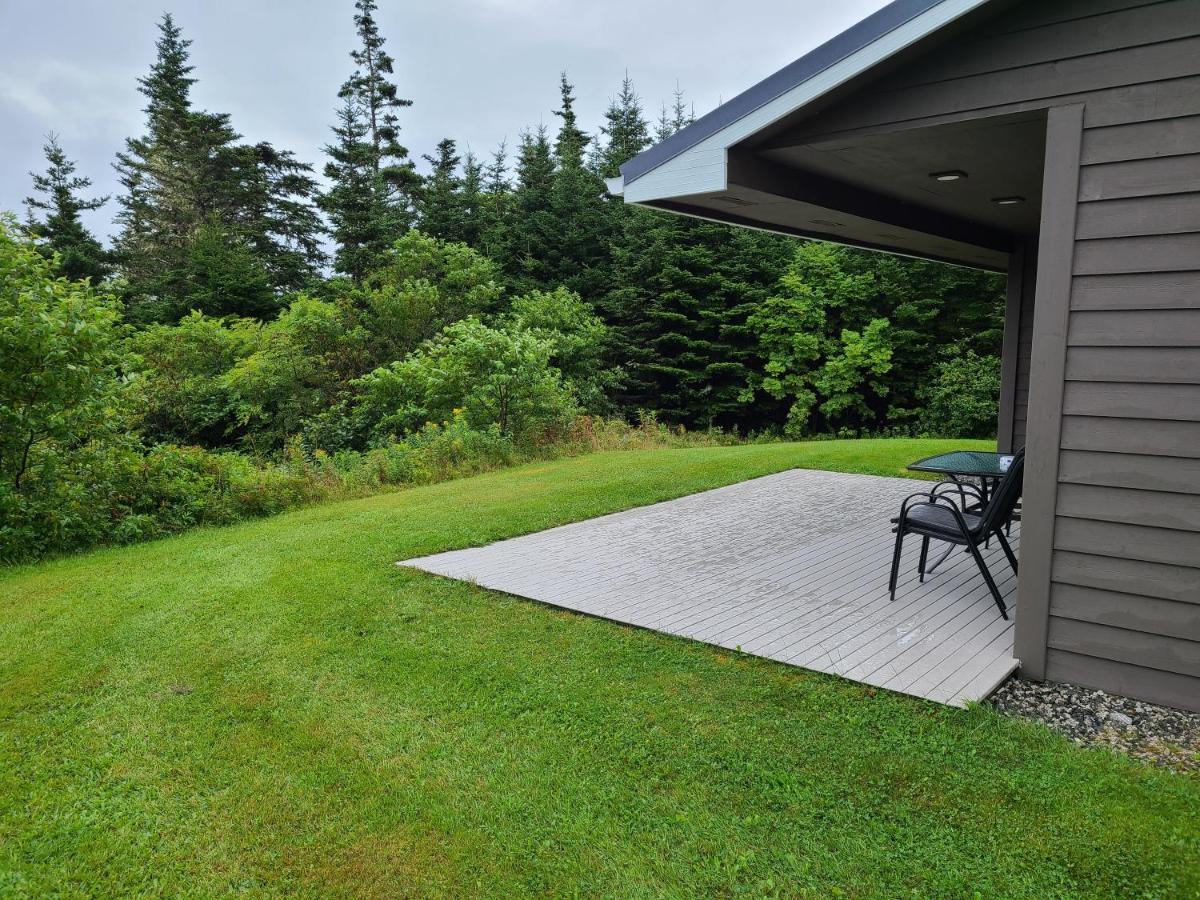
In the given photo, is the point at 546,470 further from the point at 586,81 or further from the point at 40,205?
the point at 40,205

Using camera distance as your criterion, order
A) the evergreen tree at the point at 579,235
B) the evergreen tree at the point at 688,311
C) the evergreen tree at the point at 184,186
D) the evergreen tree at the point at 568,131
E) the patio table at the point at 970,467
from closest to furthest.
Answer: the patio table at the point at 970,467, the evergreen tree at the point at 688,311, the evergreen tree at the point at 579,235, the evergreen tree at the point at 568,131, the evergreen tree at the point at 184,186

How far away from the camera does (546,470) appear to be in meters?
8.31

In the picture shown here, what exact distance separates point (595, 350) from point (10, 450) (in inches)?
434

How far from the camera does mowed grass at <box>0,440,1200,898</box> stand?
197cm

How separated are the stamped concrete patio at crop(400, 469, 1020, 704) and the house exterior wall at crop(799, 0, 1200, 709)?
465 millimetres

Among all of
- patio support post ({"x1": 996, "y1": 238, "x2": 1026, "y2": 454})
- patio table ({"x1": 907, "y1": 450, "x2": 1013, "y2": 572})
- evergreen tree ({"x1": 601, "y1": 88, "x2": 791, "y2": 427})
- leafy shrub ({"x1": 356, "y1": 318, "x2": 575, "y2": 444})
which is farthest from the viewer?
evergreen tree ({"x1": 601, "y1": 88, "x2": 791, "y2": 427})

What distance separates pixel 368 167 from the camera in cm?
2144

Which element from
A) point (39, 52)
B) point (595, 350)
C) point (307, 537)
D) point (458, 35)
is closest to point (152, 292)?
point (39, 52)

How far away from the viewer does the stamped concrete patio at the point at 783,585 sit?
3230 millimetres

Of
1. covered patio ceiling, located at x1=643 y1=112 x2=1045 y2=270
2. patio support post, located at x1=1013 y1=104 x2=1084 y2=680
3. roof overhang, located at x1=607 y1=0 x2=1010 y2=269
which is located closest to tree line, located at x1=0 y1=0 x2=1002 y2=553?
roof overhang, located at x1=607 y1=0 x2=1010 y2=269

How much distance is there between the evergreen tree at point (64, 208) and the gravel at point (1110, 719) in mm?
24771

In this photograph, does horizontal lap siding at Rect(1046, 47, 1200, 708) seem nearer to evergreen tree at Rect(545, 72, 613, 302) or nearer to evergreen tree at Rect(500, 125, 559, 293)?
evergreen tree at Rect(545, 72, 613, 302)

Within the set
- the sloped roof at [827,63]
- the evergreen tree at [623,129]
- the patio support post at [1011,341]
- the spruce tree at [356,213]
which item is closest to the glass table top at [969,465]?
the patio support post at [1011,341]

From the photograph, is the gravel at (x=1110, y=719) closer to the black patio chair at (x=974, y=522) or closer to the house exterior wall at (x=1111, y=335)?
the house exterior wall at (x=1111, y=335)
